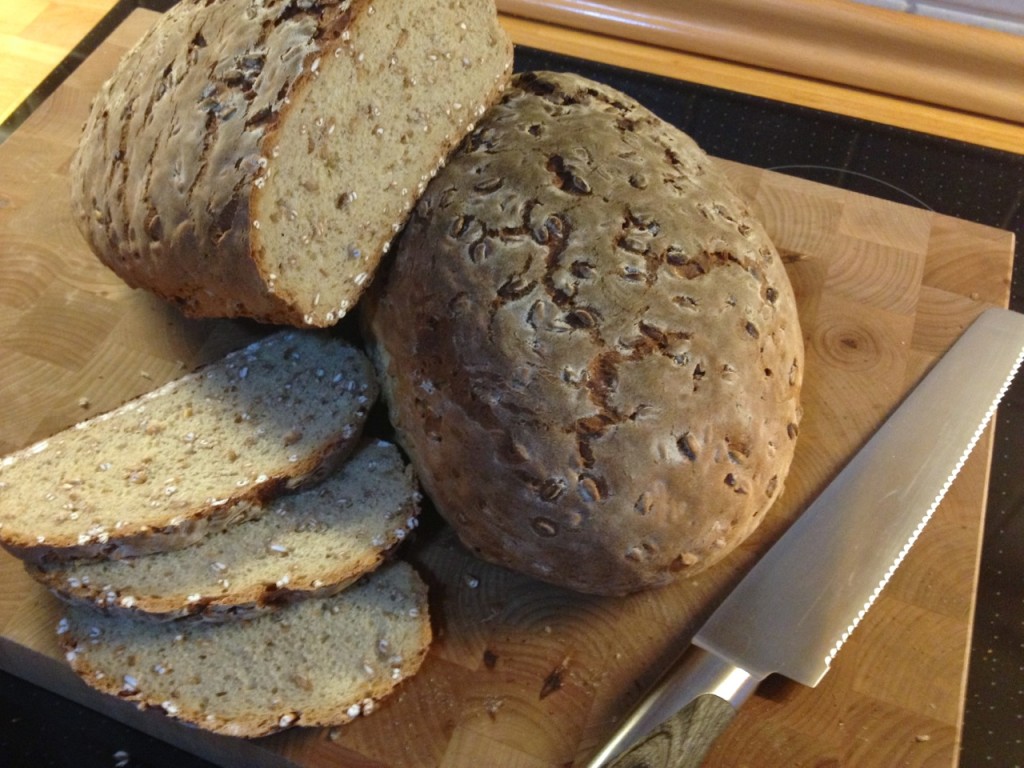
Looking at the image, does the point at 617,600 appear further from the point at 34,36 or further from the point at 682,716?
the point at 34,36

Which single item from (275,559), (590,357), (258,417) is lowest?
(275,559)

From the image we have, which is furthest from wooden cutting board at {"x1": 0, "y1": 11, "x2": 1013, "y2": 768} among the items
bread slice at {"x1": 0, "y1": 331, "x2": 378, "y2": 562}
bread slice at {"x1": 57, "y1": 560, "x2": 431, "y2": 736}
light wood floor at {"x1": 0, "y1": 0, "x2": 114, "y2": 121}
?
light wood floor at {"x1": 0, "y1": 0, "x2": 114, "y2": 121}

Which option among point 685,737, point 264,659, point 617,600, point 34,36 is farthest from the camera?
point 34,36

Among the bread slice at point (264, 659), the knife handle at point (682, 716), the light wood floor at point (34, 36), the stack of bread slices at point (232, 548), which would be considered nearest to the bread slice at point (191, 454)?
the stack of bread slices at point (232, 548)

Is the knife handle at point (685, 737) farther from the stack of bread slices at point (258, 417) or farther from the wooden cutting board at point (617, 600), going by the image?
the stack of bread slices at point (258, 417)

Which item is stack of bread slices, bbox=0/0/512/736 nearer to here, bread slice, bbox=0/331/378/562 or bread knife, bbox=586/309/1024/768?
bread slice, bbox=0/331/378/562

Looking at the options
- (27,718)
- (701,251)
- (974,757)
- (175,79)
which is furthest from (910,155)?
(27,718)

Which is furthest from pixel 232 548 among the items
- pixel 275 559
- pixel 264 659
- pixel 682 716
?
pixel 682 716

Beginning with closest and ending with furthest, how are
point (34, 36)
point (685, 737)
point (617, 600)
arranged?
1. point (685, 737)
2. point (617, 600)
3. point (34, 36)
